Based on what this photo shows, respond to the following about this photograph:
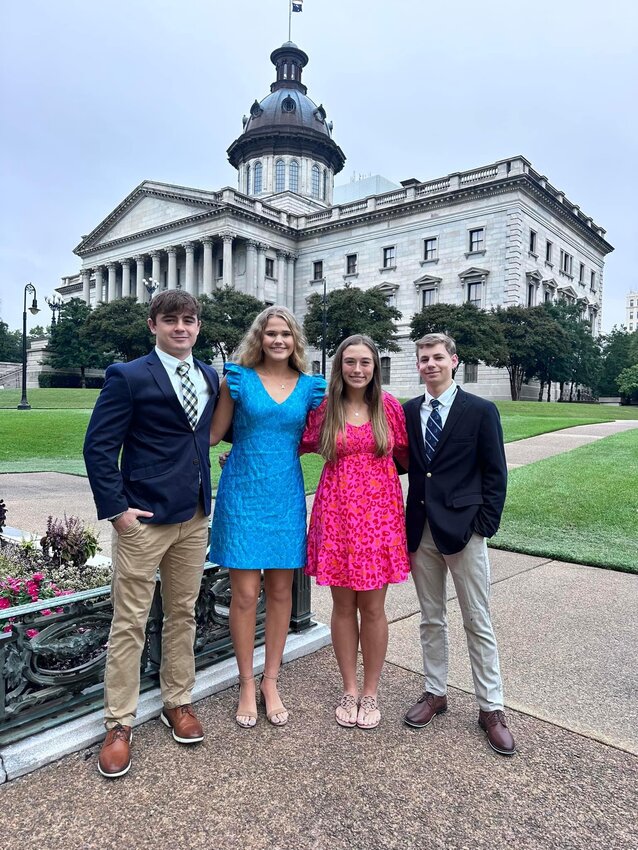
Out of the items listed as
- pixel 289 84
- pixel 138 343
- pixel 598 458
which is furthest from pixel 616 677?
pixel 289 84

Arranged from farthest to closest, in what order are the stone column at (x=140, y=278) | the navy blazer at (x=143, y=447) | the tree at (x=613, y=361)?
1. the stone column at (x=140, y=278)
2. the tree at (x=613, y=361)
3. the navy blazer at (x=143, y=447)

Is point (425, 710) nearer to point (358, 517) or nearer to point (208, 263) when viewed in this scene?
point (358, 517)

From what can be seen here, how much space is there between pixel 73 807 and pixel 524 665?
301cm

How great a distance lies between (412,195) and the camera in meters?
56.2

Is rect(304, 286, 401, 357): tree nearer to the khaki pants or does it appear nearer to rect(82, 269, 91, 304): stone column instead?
the khaki pants

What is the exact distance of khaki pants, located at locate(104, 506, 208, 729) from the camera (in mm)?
3051

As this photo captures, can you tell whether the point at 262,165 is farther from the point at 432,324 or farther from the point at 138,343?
the point at 432,324

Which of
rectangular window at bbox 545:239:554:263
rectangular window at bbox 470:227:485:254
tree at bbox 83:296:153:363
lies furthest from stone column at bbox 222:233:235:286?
rectangular window at bbox 545:239:554:263

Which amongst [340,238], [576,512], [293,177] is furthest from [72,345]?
[576,512]

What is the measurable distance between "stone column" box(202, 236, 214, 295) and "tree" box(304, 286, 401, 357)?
827 inches

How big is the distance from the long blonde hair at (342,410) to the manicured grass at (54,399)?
107 feet

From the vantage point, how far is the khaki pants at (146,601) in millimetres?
3051

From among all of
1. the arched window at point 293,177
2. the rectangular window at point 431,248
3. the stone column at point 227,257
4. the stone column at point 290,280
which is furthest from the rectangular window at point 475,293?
the arched window at point 293,177

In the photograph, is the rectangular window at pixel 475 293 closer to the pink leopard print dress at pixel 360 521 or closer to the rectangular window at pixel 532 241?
the rectangular window at pixel 532 241
